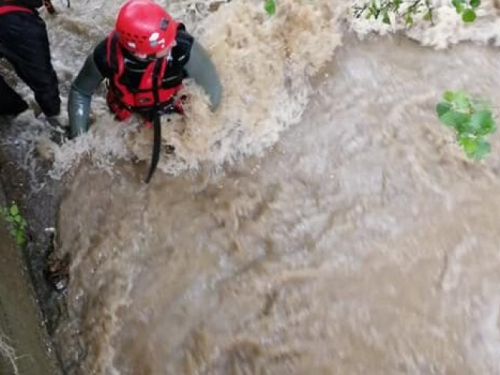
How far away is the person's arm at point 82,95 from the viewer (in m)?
3.65

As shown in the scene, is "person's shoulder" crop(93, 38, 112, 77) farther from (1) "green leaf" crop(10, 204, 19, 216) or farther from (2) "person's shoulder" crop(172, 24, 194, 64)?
(1) "green leaf" crop(10, 204, 19, 216)

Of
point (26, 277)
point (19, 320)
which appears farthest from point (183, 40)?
point (19, 320)

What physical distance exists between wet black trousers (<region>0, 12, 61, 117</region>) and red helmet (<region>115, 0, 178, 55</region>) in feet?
1.26

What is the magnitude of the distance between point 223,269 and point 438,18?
2112 millimetres

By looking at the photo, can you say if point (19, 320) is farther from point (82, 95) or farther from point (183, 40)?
point (183, 40)

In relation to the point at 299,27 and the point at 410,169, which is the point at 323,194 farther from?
the point at 299,27

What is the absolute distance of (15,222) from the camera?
3.58m

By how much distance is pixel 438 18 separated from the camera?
4613 millimetres

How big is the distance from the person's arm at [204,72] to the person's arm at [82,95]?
45 centimetres

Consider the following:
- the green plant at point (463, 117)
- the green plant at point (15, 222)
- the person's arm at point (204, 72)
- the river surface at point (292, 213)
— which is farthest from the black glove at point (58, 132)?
the green plant at point (463, 117)

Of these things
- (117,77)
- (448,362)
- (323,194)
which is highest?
(117,77)

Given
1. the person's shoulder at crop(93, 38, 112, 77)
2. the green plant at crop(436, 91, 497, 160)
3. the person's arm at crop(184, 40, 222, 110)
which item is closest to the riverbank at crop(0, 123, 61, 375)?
the person's shoulder at crop(93, 38, 112, 77)

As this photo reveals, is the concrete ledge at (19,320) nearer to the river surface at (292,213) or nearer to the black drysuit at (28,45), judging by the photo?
the river surface at (292,213)

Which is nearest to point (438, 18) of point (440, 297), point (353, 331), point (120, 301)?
point (440, 297)
